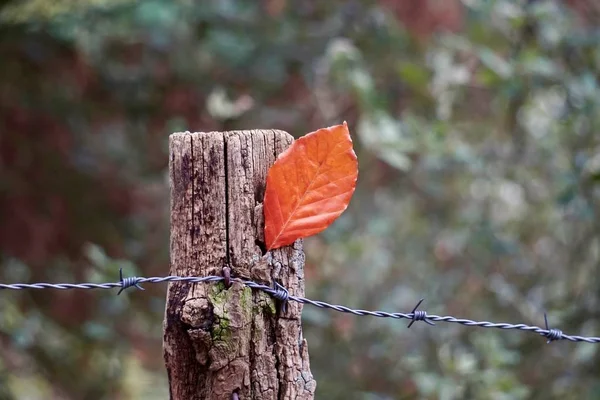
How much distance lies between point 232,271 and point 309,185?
0.75 feet

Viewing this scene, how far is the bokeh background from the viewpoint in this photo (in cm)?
345

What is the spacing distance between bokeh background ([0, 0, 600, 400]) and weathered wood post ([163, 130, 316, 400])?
1617mm

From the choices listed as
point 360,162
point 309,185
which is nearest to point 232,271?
point 309,185

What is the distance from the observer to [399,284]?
4.62m

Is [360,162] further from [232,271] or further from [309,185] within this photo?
[232,271]

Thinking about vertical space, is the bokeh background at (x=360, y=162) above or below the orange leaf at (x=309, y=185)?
above

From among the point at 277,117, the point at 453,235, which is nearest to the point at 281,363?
the point at 277,117

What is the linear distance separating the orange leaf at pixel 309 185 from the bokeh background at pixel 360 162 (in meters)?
1.52

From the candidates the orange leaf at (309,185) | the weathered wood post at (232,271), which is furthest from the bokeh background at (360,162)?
the weathered wood post at (232,271)

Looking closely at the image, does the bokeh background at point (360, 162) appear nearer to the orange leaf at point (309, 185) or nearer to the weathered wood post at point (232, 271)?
the orange leaf at point (309, 185)

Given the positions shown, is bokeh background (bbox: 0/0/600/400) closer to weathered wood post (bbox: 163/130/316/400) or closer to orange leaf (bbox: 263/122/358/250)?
orange leaf (bbox: 263/122/358/250)

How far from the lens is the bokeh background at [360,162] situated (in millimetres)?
3447

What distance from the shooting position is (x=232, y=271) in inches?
57.8

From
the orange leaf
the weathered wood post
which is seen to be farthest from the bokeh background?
the weathered wood post
